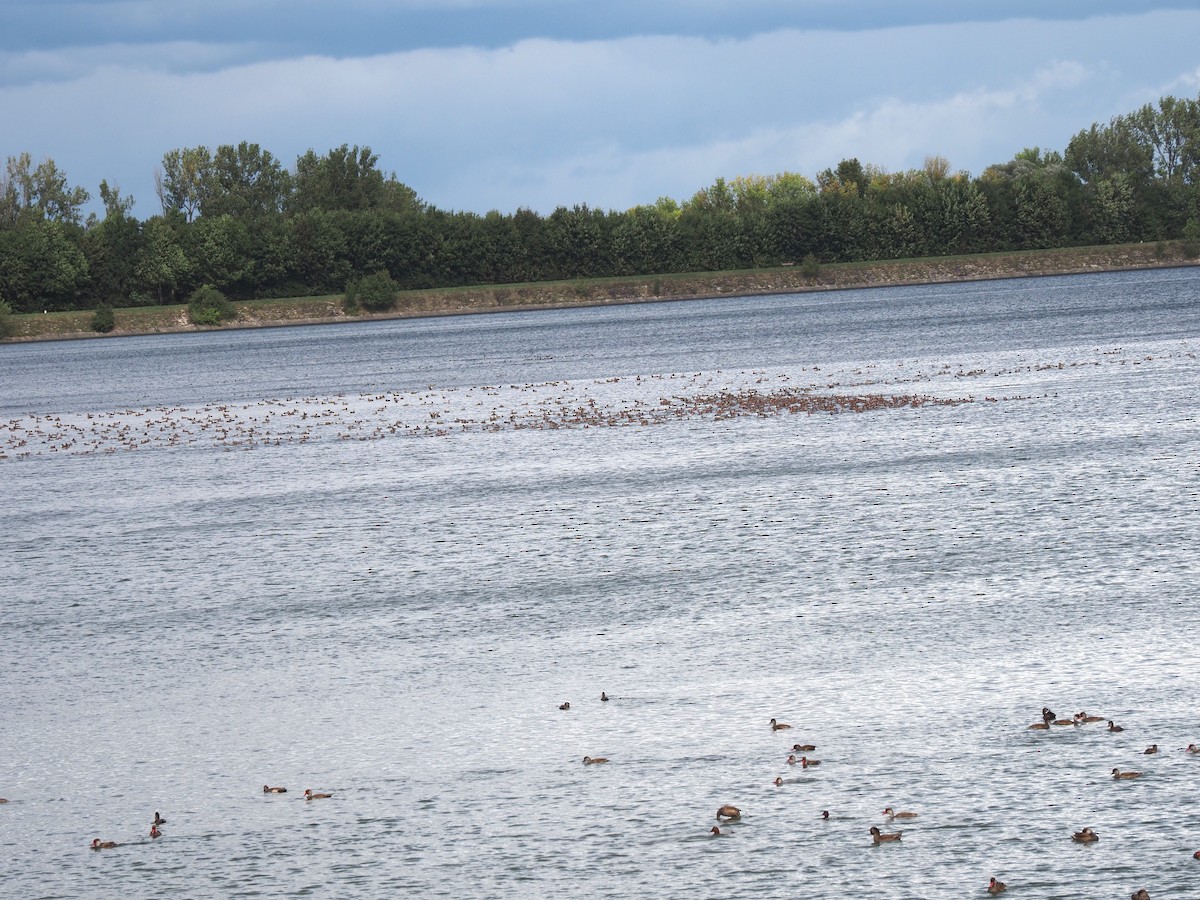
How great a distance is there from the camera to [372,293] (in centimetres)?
16038

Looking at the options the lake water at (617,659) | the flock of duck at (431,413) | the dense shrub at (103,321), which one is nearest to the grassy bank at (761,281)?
the dense shrub at (103,321)

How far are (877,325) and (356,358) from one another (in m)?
26.9

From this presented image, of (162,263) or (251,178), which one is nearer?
(162,263)

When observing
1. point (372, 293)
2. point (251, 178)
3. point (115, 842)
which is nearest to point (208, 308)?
point (372, 293)

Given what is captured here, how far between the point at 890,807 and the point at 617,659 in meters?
4.18

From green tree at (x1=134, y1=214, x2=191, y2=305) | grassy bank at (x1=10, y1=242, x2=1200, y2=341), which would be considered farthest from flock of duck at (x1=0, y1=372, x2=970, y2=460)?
grassy bank at (x1=10, y1=242, x2=1200, y2=341)

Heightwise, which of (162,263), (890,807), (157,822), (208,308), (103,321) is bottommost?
(890,807)

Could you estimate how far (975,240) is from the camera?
17275 cm

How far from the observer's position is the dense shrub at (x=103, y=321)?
489 feet

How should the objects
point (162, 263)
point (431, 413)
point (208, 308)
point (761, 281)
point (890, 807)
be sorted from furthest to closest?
1. point (761, 281)
2. point (162, 263)
3. point (208, 308)
4. point (431, 413)
5. point (890, 807)

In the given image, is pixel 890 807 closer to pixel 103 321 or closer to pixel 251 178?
pixel 103 321

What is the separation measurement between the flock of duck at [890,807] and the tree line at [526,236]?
151 metres

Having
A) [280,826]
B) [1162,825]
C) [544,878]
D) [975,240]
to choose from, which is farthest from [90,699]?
[975,240]

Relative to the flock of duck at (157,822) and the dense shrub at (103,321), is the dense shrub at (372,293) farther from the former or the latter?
the flock of duck at (157,822)
